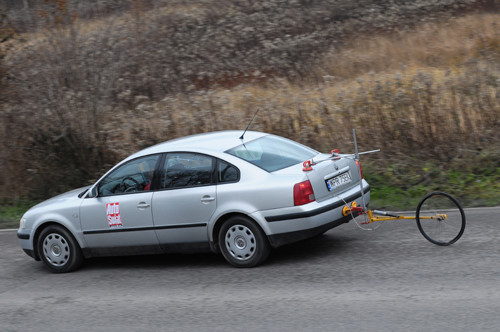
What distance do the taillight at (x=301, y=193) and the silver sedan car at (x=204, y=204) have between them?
1 cm

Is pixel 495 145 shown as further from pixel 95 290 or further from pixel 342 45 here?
pixel 342 45

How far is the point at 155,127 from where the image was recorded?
1465 centimetres

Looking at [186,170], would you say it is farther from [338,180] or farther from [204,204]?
[338,180]

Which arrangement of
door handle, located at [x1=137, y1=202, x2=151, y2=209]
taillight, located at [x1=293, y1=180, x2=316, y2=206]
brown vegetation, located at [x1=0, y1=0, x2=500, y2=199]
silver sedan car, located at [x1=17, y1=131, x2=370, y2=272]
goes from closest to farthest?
taillight, located at [x1=293, y1=180, x2=316, y2=206] → silver sedan car, located at [x1=17, y1=131, x2=370, y2=272] → door handle, located at [x1=137, y1=202, x2=151, y2=209] → brown vegetation, located at [x1=0, y1=0, x2=500, y2=199]

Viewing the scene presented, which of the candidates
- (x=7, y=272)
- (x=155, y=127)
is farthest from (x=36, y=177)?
(x=7, y=272)

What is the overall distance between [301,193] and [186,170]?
→ 1511mm

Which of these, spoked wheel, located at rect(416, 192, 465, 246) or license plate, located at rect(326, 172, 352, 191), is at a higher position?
license plate, located at rect(326, 172, 352, 191)

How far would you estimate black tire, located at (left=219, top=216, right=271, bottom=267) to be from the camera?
24.7 ft

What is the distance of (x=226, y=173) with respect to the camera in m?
7.74

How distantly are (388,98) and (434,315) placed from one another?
329 inches

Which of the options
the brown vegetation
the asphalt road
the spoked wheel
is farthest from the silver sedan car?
the brown vegetation

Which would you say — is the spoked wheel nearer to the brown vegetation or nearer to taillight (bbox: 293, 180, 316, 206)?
taillight (bbox: 293, 180, 316, 206)

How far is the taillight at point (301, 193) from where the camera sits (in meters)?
7.30

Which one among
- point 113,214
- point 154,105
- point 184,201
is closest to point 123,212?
point 113,214
